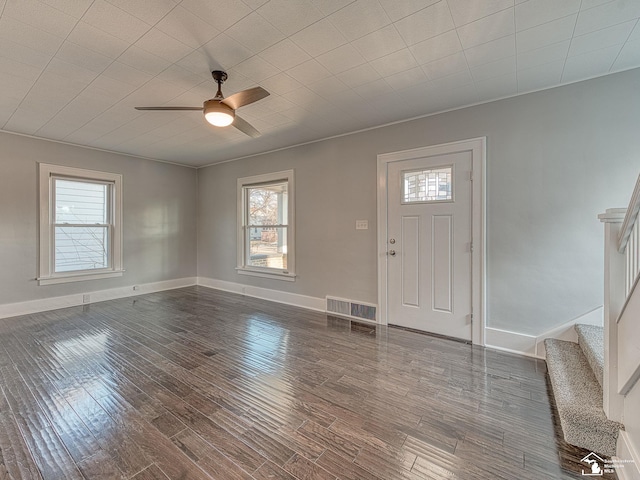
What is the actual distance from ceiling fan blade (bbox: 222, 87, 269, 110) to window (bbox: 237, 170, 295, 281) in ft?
7.60

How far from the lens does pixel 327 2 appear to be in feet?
5.61

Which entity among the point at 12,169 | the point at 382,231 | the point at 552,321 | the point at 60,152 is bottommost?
the point at 552,321

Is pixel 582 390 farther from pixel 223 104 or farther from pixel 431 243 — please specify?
pixel 223 104

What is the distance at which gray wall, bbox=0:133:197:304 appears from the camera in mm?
4008

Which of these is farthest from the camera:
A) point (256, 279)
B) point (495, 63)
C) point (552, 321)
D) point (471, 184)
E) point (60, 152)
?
point (256, 279)

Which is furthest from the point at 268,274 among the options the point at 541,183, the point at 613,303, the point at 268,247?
the point at 613,303

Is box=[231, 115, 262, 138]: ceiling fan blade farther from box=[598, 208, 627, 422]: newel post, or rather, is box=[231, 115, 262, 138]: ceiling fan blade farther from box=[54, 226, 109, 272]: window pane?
box=[54, 226, 109, 272]: window pane

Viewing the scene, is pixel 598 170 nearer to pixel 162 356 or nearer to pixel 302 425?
pixel 302 425

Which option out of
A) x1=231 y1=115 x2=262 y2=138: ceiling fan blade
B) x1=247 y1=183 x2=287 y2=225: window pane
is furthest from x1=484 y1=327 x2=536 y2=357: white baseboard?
x1=247 y1=183 x2=287 y2=225: window pane

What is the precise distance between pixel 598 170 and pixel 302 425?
3.22m

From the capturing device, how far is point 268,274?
5035mm

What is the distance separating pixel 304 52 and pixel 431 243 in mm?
2389

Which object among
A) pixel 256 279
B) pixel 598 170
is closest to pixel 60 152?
pixel 256 279

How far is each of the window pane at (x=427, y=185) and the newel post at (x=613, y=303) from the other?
1683mm
